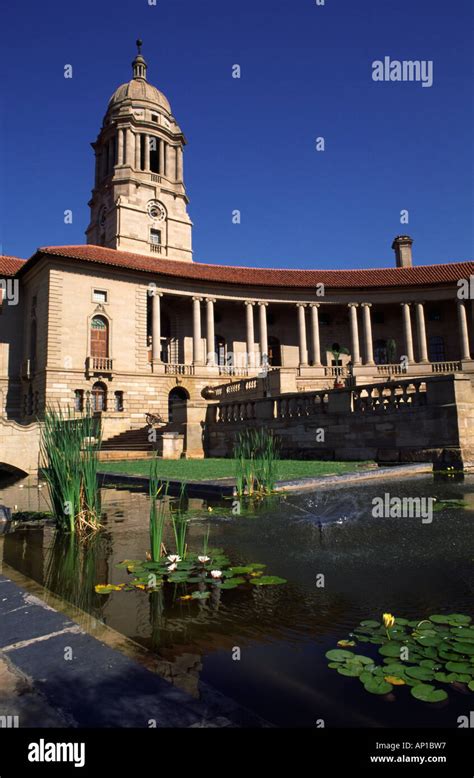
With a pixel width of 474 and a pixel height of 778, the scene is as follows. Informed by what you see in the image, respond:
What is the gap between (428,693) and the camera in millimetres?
2150

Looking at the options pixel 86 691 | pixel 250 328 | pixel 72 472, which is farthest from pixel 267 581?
pixel 250 328

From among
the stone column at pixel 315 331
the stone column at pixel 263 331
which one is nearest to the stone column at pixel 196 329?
the stone column at pixel 263 331

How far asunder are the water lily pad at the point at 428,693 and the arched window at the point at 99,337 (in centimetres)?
3212

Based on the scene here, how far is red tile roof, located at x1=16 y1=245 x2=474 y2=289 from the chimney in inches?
211

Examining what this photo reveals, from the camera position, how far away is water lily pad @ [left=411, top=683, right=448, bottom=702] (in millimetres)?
2111

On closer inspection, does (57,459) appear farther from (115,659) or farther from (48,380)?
(48,380)

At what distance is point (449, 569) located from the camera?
4.01 meters

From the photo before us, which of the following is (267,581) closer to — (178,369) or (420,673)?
(420,673)

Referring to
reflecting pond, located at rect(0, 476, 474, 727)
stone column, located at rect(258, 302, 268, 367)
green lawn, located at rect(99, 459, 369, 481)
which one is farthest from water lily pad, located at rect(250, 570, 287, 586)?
stone column, located at rect(258, 302, 268, 367)

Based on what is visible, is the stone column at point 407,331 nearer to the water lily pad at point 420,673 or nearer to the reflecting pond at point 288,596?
the reflecting pond at point 288,596

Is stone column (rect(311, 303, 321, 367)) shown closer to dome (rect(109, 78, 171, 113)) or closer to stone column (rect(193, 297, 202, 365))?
stone column (rect(193, 297, 202, 365))

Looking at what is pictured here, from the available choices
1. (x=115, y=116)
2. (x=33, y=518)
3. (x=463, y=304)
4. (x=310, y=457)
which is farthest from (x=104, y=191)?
(x=33, y=518)

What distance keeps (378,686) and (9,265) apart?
40508mm

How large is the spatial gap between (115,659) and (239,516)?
14.9ft
